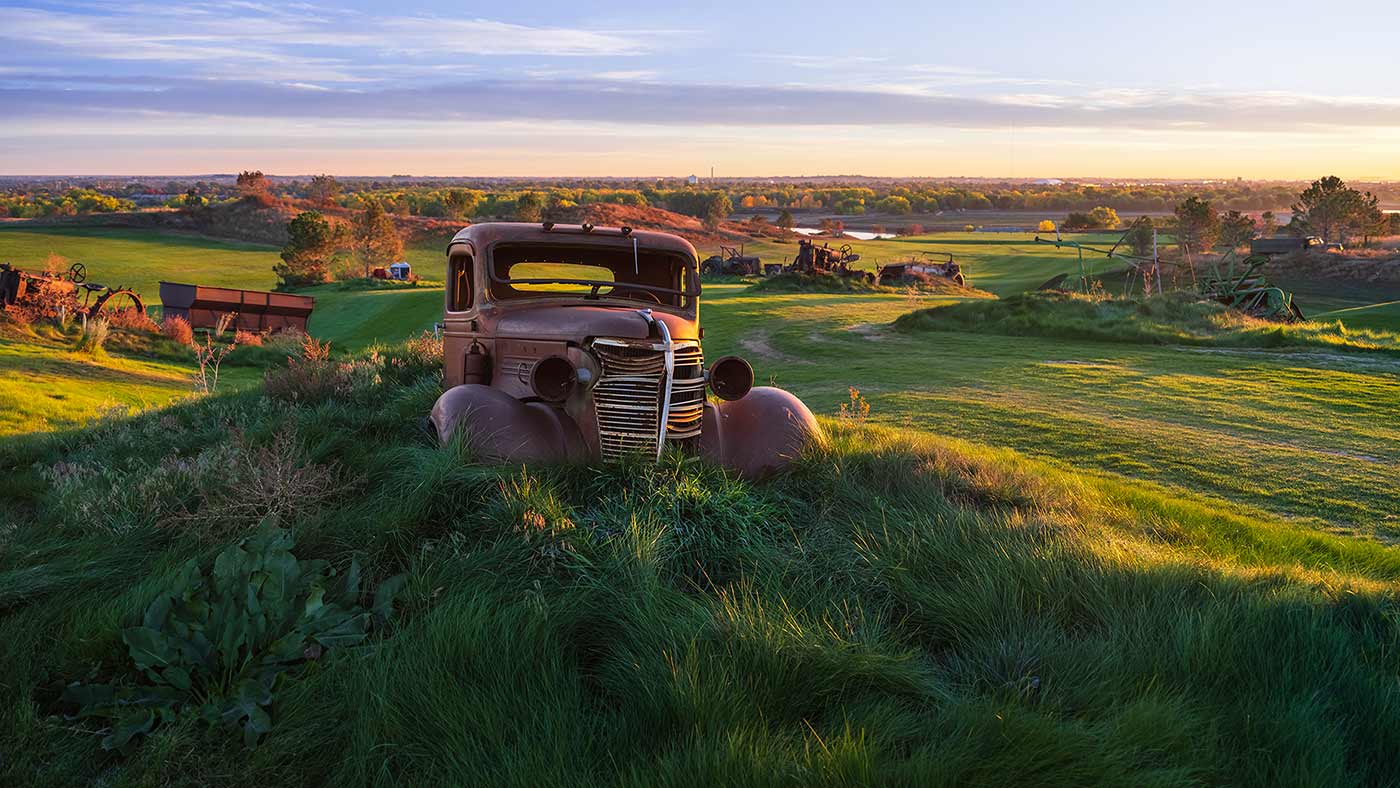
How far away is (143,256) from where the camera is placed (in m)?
68.7

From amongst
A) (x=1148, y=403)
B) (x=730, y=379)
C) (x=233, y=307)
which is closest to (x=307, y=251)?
(x=233, y=307)

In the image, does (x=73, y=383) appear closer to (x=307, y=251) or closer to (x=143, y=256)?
(x=307, y=251)

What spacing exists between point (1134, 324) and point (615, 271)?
2015cm

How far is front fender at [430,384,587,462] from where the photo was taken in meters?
6.07

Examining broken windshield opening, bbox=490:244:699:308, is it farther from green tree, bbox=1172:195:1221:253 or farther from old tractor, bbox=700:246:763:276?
green tree, bbox=1172:195:1221:253

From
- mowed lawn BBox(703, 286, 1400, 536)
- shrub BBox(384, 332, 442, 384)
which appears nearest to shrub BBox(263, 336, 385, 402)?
shrub BBox(384, 332, 442, 384)

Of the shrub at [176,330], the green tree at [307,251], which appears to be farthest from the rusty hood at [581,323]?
the green tree at [307,251]

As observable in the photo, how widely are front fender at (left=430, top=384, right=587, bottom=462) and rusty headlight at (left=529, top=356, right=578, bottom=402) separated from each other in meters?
0.21

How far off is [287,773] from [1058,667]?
3.19m

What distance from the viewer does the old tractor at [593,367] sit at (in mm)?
6250

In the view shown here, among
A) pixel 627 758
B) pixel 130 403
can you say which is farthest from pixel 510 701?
pixel 130 403

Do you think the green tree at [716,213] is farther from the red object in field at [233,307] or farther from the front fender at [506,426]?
the front fender at [506,426]

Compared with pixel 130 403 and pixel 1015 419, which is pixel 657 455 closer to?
pixel 1015 419

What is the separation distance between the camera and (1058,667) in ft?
13.7
